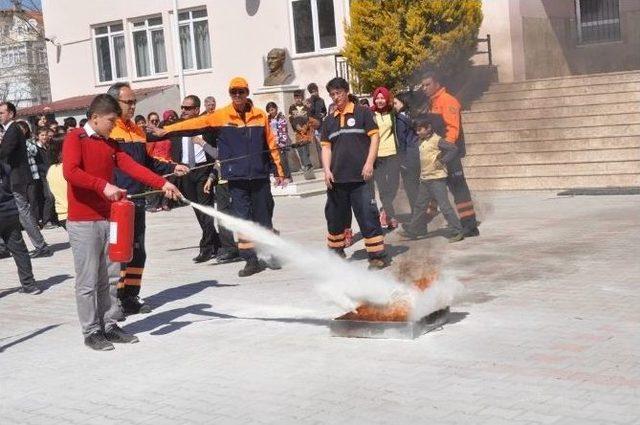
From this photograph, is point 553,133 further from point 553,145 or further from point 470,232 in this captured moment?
point 470,232

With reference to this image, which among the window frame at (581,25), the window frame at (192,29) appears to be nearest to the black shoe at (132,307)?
the window frame at (581,25)

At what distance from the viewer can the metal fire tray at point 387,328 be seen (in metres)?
8.04

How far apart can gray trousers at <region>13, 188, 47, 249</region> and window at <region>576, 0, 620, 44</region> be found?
1451 centimetres

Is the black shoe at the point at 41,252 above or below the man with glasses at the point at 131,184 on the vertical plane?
below

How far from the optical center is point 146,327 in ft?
30.9

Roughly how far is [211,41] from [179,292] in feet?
67.7

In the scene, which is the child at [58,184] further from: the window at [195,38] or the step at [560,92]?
the window at [195,38]

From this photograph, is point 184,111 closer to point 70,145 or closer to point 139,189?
point 139,189

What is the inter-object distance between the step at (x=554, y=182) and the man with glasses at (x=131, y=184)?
29.7ft

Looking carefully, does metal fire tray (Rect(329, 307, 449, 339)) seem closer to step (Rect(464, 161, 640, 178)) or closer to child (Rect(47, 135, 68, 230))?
child (Rect(47, 135, 68, 230))

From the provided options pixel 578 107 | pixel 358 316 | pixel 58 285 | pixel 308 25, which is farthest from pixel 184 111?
pixel 308 25

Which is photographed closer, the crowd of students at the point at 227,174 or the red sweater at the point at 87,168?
the red sweater at the point at 87,168

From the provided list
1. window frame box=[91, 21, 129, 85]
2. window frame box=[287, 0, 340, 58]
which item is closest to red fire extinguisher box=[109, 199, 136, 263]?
window frame box=[287, 0, 340, 58]

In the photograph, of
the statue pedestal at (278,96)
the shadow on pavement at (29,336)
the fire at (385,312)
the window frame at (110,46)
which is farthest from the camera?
the window frame at (110,46)
